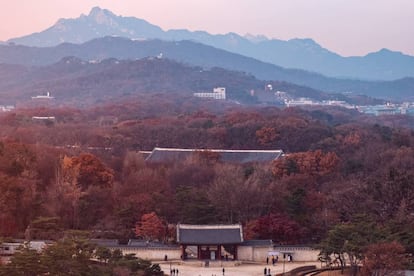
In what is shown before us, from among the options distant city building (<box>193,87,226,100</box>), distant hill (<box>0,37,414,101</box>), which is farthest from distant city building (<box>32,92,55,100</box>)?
distant hill (<box>0,37,414,101</box>)

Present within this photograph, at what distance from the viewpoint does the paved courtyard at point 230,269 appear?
2523 centimetres

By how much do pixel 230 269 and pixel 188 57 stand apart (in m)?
132

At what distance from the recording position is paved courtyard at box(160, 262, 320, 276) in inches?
993

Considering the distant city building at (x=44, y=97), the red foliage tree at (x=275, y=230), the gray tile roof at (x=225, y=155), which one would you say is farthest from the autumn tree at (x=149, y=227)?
the distant city building at (x=44, y=97)

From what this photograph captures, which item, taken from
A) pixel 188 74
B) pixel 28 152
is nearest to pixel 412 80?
pixel 188 74

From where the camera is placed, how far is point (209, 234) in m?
27.5

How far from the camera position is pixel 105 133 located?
48719 mm

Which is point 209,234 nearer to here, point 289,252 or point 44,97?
point 289,252

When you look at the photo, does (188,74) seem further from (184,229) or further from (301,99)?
(184,229)

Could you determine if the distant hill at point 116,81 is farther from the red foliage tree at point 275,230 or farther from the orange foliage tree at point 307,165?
the red foliage tree at point 275,230

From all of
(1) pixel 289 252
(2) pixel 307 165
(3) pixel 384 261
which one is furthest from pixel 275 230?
(2) pixel 307 165

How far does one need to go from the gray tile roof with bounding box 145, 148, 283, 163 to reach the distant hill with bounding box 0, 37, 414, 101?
3962 inches

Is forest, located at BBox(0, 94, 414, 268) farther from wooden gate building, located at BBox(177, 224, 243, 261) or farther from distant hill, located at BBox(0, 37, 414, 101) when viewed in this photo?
distant hill, located at BBox(0, 37, 414, 101)

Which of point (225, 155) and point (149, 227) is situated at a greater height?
point (225, 155)
